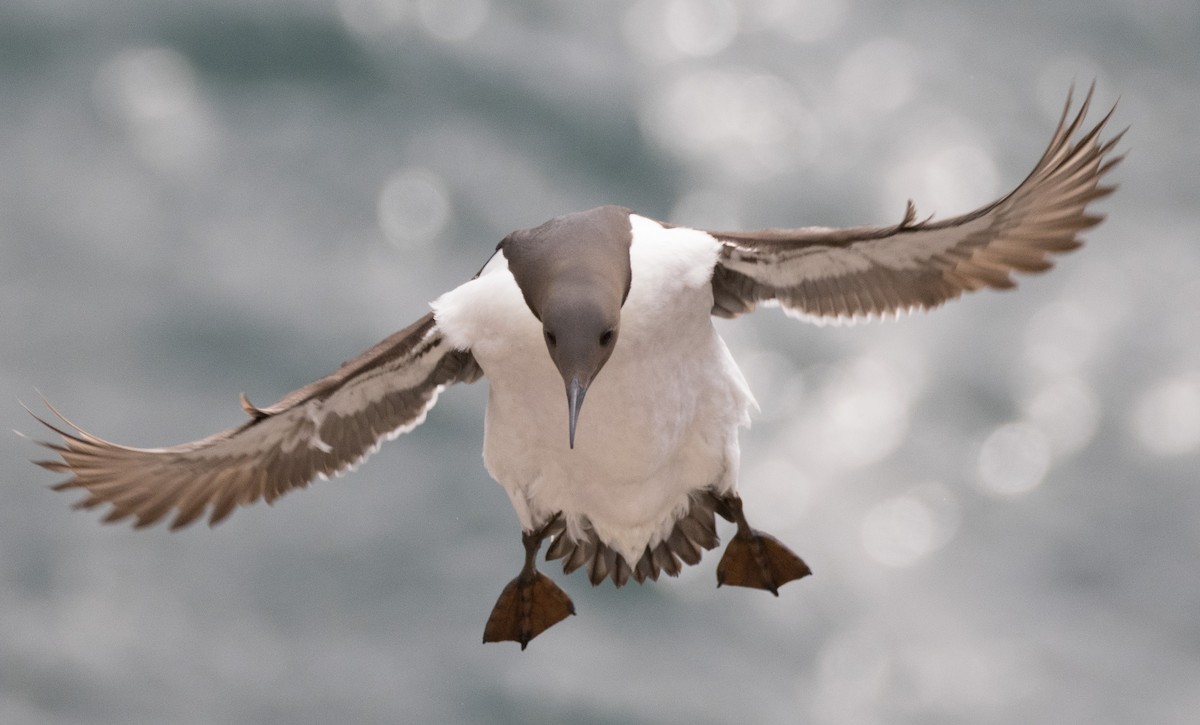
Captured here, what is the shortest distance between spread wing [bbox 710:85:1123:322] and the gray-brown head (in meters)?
0.84

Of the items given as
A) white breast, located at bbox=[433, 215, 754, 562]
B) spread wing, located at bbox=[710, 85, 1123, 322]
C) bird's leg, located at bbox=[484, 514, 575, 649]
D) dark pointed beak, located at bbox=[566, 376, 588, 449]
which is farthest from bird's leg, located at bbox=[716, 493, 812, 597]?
dark pointed beak, located at bbox=[566, 376, 588, 449]

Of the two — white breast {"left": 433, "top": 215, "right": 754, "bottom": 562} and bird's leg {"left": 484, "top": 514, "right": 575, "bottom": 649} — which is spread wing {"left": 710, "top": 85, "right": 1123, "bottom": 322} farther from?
bird's leg {"left": 484, "top": 514, "right": 575, "bottom": 649}

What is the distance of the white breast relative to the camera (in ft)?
23.6

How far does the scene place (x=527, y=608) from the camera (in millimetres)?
8461

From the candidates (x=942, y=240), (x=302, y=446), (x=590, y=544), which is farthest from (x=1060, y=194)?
(x=302, y=446)

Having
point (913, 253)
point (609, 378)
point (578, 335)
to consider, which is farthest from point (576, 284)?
point (913, 253)

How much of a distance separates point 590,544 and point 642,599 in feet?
40.3

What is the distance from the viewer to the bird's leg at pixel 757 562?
8438 mm

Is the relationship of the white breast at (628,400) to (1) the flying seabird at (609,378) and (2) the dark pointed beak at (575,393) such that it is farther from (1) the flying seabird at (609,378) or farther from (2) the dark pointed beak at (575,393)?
(2) the dark pointed beak at (575,393)

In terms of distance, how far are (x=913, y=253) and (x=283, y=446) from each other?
3121 millimetres

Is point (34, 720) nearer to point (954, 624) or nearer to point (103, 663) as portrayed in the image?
point (103, 663)

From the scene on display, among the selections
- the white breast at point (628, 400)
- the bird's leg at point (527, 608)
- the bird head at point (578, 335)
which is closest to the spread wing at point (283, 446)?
the white breast at point (628, 400)

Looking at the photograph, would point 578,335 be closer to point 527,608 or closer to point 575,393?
point 575,393

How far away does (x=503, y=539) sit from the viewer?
69.1 ft
